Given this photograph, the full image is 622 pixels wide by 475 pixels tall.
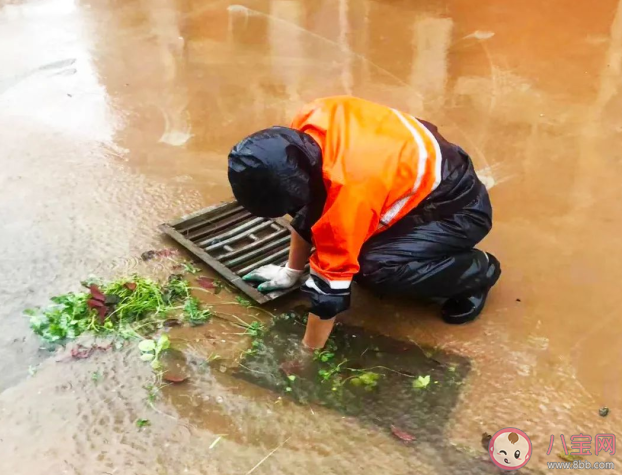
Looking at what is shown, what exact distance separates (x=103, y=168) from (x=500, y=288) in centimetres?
187

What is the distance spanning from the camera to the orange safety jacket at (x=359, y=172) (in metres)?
1.81

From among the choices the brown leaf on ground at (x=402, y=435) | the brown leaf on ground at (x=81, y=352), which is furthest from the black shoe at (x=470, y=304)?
the brown leaf on ground at (x=81, y=352)

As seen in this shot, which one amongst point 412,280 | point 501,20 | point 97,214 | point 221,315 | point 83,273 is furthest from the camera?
point 501,20

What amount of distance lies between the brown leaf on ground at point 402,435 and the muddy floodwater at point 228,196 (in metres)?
0.01

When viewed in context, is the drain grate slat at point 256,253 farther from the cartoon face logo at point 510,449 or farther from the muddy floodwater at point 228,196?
the cartoon face logo at point 510,449

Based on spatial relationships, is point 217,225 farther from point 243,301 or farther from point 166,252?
point 243,301

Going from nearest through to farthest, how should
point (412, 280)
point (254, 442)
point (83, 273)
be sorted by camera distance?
point (254, 442) → point (412, 280) → point (83, 273)

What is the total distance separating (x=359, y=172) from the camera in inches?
71.5

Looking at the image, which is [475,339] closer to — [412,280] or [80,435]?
[412,280]

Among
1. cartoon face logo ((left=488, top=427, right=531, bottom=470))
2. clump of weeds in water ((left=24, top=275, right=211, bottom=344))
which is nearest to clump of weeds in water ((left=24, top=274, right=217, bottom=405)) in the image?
clump of weeds in water ((left=24, top=275, right=211, bottom=344))

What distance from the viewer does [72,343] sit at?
2.09 metres

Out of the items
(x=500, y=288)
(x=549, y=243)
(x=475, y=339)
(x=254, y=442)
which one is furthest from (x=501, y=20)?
(x=254, y=442)

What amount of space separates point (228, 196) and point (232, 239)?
0.32 meters

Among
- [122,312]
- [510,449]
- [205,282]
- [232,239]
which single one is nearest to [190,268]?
[205,282]
